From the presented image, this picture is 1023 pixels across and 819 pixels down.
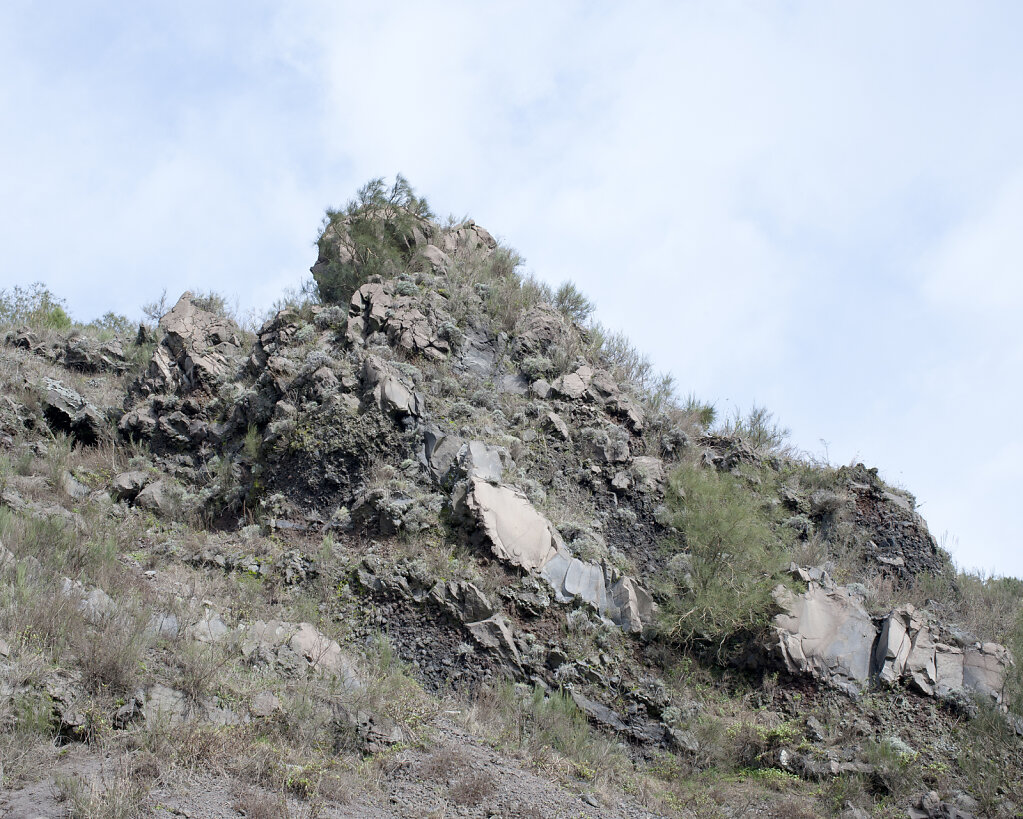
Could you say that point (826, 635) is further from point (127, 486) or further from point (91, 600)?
point (127, 486)

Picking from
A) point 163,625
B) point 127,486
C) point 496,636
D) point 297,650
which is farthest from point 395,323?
point 163,625

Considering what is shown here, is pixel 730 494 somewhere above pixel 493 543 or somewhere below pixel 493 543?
above

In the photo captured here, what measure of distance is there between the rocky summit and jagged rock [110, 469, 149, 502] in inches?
2.1

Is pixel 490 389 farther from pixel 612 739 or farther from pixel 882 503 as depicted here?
pixel 882 503

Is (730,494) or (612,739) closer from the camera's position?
(612,739)

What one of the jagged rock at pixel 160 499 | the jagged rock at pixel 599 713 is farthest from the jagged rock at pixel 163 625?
the jagged rock at pixel 599 713

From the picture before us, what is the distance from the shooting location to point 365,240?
43.8 ft

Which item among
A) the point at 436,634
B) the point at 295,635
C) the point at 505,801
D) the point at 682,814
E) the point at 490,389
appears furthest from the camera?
the point at 490,389

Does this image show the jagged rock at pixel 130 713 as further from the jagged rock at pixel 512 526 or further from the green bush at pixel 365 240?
the green bush at pixel 365 240

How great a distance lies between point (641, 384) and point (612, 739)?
6.98 metres

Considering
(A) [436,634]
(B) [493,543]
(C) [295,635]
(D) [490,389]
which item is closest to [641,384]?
(D) [490,389]

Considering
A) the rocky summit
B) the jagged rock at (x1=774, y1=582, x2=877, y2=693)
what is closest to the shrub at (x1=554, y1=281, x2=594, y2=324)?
the rocky summit

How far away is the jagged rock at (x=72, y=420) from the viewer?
11.4m

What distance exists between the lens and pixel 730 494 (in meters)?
10.2
